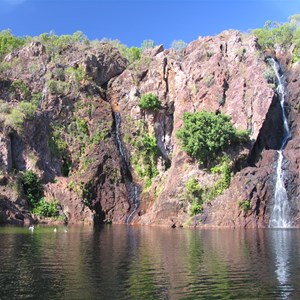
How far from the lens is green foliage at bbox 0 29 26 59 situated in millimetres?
100044

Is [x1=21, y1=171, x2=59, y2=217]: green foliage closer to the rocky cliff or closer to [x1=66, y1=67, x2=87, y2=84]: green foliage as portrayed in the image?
the rocky cliff

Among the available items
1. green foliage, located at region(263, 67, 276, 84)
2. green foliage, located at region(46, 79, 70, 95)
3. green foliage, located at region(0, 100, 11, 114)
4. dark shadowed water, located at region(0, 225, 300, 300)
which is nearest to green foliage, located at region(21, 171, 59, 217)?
green foliage, located at region(0, 100, 11, 114)

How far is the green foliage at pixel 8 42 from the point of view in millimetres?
100044

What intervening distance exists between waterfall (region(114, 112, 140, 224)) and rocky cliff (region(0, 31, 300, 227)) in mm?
228

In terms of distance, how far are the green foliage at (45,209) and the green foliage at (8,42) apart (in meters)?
41.0

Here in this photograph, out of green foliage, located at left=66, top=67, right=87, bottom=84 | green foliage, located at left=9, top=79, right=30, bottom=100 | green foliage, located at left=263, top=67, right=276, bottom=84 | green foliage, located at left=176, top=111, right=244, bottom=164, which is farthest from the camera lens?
green foliage, located at left=66, top=67, right=87, bottom=84

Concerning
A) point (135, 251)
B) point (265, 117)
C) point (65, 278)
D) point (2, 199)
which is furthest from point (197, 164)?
point (65, 278)

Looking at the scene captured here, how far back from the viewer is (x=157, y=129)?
87938mm

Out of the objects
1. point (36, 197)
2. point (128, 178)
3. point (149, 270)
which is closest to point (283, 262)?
point (149, 270)

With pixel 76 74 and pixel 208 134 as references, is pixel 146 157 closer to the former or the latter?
pixel 208 134

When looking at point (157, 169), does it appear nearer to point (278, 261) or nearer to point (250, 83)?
point (250, 83)

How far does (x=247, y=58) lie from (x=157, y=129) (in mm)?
21583

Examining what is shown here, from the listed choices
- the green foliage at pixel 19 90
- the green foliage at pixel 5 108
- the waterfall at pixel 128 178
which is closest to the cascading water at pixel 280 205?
the waterfall at pixel 128 178

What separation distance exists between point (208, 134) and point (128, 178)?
19.7 m
